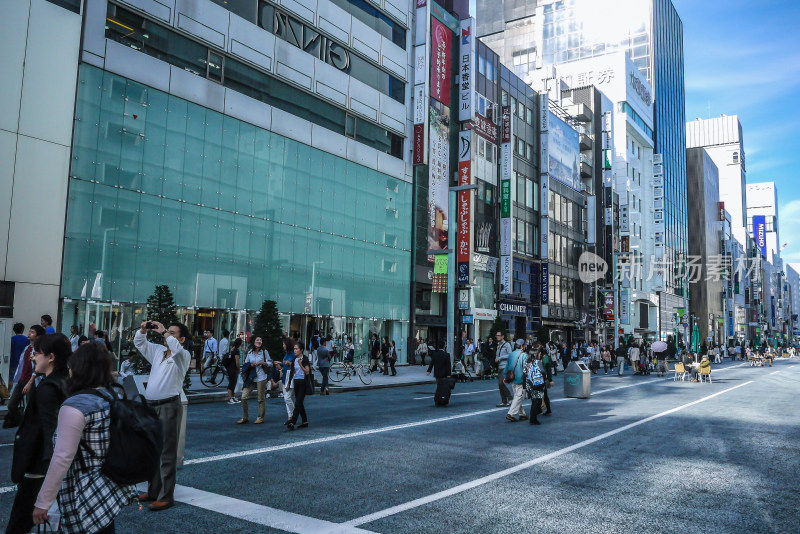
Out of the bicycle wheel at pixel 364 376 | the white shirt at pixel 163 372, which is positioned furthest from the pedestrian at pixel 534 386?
the bicycle wheel at pixel 364 376

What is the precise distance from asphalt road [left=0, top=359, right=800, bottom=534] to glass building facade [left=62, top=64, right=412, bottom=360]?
10.1 m

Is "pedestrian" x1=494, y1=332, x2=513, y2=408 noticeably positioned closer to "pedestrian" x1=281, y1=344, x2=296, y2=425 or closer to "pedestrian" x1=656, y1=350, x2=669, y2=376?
"pedestrian" x1=281, y1=344, x2=296, y2=425

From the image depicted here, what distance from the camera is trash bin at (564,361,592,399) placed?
752 inches

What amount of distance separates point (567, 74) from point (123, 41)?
73802mm

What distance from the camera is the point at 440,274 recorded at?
129 ft

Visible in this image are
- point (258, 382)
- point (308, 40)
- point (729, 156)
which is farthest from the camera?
point (729, 156)

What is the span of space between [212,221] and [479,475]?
21155 mm

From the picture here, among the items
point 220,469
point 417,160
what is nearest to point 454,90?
point 417,160

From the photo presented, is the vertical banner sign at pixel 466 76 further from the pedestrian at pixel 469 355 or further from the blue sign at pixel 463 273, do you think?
the pedestrian at pixel 469 355

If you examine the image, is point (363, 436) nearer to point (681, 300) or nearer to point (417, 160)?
point (417, 160)

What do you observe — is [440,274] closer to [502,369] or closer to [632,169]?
[502,369]

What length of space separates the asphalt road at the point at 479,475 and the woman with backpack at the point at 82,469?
2170 mm

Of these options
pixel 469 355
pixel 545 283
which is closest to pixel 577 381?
pixel 469 355

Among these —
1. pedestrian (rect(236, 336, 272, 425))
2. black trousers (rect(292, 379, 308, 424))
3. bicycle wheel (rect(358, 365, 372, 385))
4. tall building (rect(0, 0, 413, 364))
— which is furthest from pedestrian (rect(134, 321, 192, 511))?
bicycle wheel (rect(358, 365, 372, 385))
